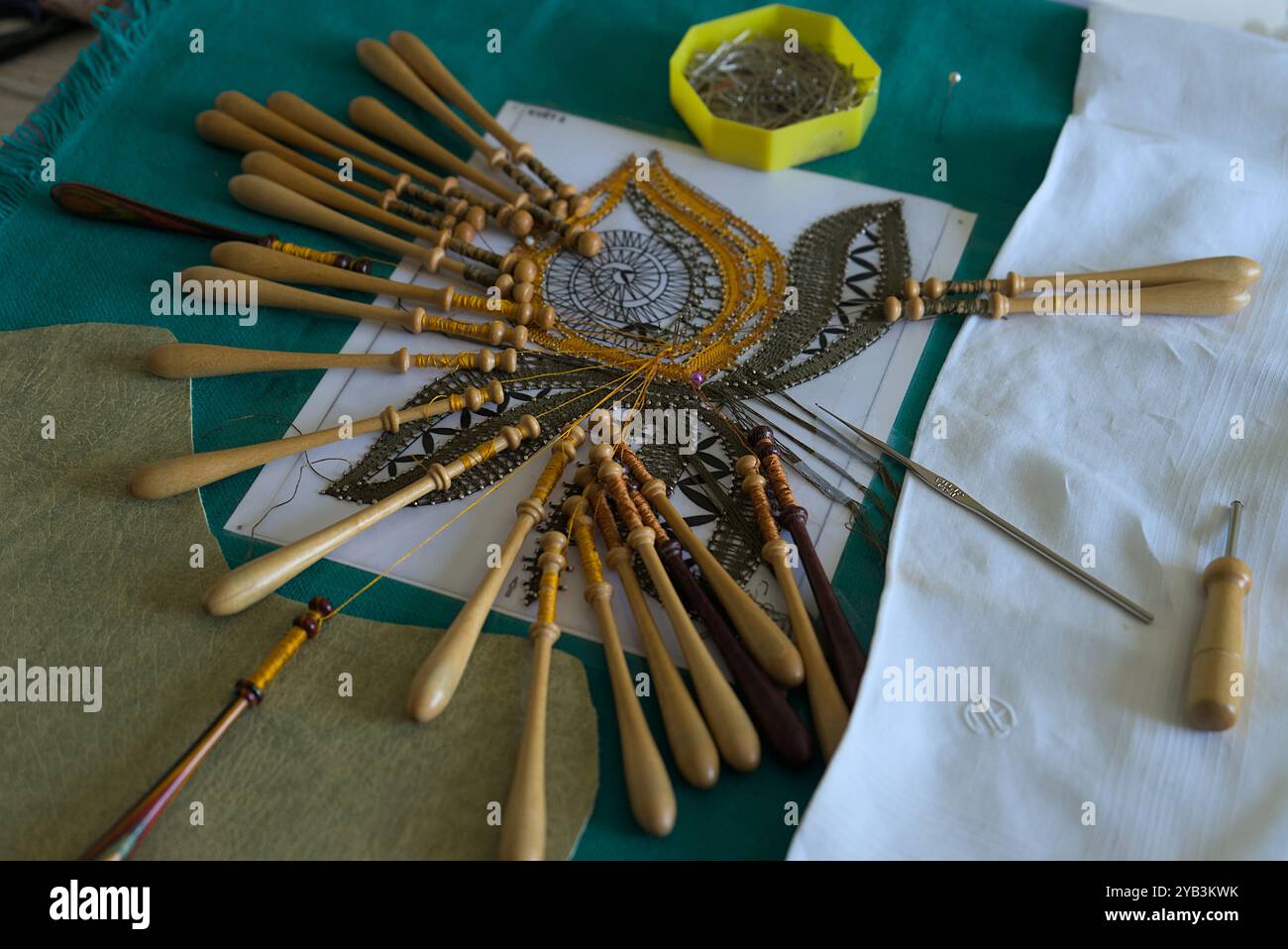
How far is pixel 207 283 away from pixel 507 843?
0.95m

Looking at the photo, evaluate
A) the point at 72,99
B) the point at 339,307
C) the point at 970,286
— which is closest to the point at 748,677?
the point at 970,286

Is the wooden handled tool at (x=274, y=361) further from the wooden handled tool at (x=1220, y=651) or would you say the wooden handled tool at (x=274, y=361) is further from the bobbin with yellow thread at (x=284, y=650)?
the wooden handled tool at (x=1220, y=651)

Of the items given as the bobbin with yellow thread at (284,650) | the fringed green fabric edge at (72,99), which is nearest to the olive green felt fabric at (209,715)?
the bobbin with yellow thread at (284,650)

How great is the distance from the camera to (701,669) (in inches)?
46.9

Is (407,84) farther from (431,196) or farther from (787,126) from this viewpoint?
(787,126)

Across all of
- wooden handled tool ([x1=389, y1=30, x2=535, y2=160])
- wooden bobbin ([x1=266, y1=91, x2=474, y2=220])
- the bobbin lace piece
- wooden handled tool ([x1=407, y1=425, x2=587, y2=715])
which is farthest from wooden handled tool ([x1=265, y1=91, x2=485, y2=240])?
wooden handled tool ([x1=407, y1=425, x2=587, y2=715])

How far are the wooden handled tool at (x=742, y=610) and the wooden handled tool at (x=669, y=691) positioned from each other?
7 centimetres

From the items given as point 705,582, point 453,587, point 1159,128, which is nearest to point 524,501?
point 453,587

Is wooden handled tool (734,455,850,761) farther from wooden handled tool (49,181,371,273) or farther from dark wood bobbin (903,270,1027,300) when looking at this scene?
wooden handled tool (49,181,371,273)

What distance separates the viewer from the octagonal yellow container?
1.72 meters

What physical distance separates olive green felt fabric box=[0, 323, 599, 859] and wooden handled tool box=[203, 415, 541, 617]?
48 mm

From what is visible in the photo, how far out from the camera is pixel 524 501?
1355mm

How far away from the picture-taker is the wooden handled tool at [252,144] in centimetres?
175

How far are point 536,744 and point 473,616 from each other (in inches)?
6.7
